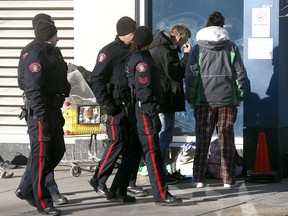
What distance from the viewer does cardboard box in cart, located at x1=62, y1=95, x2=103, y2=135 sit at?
11.7m

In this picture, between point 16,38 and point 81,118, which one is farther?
point 16,38

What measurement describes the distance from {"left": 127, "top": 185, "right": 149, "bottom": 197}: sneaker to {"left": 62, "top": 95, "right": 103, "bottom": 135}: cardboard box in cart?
1.72 m

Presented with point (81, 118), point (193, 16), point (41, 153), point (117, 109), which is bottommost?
point (41, 153)

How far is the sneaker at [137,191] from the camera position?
10.1m

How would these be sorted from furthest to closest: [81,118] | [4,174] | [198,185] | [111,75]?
[4,174] → [81,118] → [198,185] → [111,75]

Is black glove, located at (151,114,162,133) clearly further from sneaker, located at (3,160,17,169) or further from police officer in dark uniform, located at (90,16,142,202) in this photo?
sneaker, located at (3,160,17,169)

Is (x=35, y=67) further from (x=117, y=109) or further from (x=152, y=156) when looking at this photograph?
(x=152, y=156)

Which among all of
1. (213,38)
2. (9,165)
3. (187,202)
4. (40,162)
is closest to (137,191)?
(187,202)

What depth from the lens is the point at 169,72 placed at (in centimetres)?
1068

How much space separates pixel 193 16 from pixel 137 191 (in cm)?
329

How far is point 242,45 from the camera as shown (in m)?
12.3

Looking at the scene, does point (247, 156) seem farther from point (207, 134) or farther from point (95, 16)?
point (95, 16)

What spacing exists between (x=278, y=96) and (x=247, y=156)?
0.87 metres

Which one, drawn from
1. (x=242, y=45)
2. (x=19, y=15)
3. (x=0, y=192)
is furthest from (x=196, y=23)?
(x=0, y=192)
